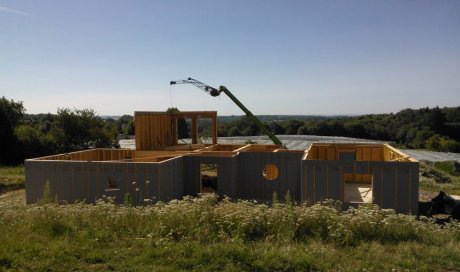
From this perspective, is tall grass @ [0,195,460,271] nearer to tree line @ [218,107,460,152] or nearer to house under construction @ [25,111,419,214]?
house under construction @ [25,111,419,214]

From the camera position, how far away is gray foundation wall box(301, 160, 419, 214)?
496 inches

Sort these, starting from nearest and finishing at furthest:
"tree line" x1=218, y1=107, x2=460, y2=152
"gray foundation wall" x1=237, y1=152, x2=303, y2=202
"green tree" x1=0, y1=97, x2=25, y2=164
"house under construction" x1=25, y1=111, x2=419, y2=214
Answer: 1. "house under construction" x1=25, y1=111, x2=419, y2=214
2. "gray foundation wall" x1=237, y1=152, x2=303, y2=202
3. "green tree" x1=0, y1=97, x2=25, y2=164
4. "tree line" x1=218, y1=107, x2=460, y2=152

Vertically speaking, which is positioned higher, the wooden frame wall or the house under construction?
the wooden frame wall

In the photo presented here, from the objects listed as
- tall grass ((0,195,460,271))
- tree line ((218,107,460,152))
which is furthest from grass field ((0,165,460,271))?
tree line ((218,107,460,152))

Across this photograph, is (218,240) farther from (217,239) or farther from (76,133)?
(76,133)

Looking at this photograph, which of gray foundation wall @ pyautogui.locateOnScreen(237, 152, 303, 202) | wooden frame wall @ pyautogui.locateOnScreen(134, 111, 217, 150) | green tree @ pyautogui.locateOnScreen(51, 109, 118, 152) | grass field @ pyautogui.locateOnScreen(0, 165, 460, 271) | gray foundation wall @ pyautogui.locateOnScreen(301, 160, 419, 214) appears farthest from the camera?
green tree @ pyautogui.locateOnScreen(51, 109, 118, 152)

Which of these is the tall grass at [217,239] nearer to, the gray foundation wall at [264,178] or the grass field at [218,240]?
the grass field at [218,240]

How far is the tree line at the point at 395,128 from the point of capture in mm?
63875

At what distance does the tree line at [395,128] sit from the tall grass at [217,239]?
55250 millimetres

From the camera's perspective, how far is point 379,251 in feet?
16.9

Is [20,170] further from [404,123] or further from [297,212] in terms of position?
[404,123]

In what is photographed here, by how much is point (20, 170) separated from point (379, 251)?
81.7 ft

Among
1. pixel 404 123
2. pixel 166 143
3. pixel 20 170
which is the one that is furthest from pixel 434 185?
pixel 404 123

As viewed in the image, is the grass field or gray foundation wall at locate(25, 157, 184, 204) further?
gray foundation wall at locate(25, 157, 184, 204)
